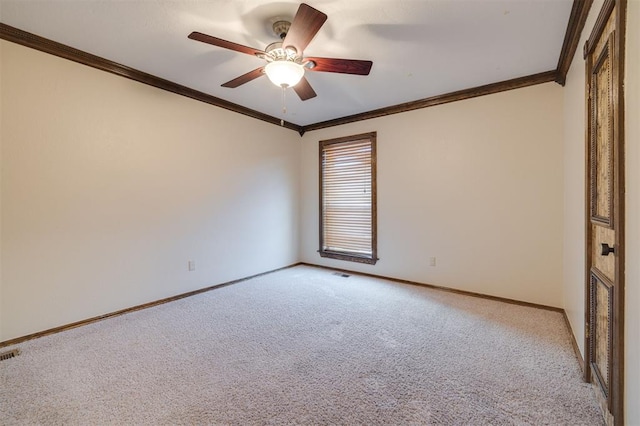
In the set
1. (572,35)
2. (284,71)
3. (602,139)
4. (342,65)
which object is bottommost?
(602,139)

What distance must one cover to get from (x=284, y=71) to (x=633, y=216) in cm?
205

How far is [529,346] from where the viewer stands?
88.0 inches

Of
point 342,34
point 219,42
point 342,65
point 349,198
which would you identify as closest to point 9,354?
point 219,42

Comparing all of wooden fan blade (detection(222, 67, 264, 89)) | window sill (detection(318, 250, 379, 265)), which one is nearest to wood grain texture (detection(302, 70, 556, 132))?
window sill (detection(318, 250, 379, 265))

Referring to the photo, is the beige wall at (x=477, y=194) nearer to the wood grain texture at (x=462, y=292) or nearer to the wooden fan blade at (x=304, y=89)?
the wood grain texture at (x=462, y=292)

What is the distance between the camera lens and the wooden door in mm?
1216

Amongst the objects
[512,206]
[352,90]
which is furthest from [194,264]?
[512,206]

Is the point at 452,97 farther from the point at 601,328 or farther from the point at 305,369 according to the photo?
the point at 305,369

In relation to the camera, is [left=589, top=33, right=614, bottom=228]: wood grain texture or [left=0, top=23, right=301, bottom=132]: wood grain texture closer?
[left=589, top=33, right=614, bottom=228]: wood grain texture

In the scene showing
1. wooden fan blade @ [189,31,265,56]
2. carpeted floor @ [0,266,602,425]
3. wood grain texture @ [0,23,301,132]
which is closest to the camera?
carpeted floor @ [0,266,602,425]

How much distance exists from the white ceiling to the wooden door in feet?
2.52

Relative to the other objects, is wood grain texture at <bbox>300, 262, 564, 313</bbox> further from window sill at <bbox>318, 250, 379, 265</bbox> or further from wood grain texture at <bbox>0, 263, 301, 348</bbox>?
wood grain texture at <bbox>0, 263, 301, 348</bbox>

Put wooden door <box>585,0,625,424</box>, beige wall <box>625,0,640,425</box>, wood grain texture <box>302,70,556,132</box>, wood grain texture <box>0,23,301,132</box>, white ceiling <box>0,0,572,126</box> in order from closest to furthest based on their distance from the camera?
beige wall <box>625,0,640,425</box> → wooden door <box>585,0,625,424</box> → white ceiling <box>0,0,572,126</box> → wood grain texture <box>0,23,301,132</box> → wood grain texture <box>302,70,556,132</box>

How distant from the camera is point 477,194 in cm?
342
